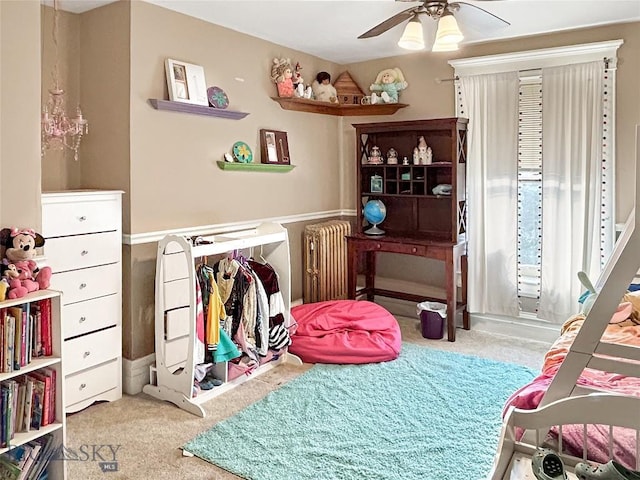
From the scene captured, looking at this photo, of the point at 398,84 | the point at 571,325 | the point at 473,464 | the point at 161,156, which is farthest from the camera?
the point at 398,84

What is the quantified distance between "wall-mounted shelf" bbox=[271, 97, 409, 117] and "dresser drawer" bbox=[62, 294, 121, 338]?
204 centimetres

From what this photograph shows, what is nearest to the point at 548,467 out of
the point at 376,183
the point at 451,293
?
the point at 451,293

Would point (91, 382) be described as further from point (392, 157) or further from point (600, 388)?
point (392, 157)

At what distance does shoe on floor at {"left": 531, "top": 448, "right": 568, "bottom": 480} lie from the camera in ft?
4.28

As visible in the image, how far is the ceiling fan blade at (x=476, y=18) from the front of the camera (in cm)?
279

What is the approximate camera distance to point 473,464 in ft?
8.03

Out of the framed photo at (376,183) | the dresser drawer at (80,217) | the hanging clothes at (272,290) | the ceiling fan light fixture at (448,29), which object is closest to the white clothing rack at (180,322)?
the hanging clothes at (272,290)

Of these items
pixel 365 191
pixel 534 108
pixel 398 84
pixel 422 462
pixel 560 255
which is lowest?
pixel 422 462

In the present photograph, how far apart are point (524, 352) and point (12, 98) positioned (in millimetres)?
3593

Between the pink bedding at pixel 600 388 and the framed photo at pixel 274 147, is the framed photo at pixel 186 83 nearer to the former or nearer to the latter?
the framed photo at pixel 274 147

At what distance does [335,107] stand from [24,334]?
337 cm

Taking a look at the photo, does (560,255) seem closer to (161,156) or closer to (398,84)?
(398,84)

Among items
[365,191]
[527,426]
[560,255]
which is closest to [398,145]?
[365,191]

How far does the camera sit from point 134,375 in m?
3.33
